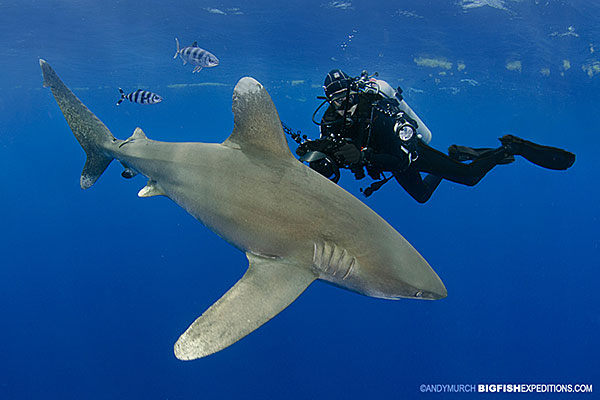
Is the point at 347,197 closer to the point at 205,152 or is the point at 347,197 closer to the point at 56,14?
the point at 205,152

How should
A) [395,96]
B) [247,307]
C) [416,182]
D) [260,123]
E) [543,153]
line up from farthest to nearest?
[416,182] → [395,96] → [543,153] → [260,123] → [247,307]

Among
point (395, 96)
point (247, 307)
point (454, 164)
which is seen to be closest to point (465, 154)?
point (454, 164)

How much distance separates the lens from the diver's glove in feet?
A: 13.1

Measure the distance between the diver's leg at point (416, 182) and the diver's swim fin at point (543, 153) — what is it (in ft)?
4.55

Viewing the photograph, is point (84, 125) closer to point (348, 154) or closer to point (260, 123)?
point (260, 123)

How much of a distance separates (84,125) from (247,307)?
392 centimetres

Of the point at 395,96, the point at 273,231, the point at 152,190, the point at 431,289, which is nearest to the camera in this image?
the point at 431,289

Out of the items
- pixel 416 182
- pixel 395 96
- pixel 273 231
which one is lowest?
pixel 273 231

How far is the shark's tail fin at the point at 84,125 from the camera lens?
14.6 ft

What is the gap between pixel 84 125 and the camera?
4609 mm

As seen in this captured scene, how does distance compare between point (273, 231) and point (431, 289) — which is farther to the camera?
point (273, 231)

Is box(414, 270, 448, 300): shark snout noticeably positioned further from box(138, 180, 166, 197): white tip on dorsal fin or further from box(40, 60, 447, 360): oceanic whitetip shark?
box(138, 180, 166, 197): white tip on dorsal fin

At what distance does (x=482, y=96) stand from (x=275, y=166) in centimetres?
3853

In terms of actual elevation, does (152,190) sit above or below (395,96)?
below
